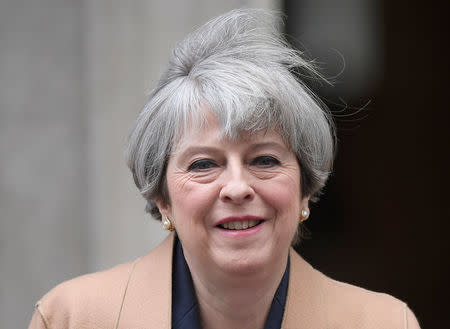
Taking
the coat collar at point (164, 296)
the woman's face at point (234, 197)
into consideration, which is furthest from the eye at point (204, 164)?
the coat collar at point (164, 296)

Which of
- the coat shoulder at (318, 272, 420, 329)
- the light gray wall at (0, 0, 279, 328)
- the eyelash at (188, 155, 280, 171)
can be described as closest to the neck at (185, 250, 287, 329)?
the coat shoulder at (318, 272, 420, 329)

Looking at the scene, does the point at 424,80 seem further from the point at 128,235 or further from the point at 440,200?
the point at 128,235

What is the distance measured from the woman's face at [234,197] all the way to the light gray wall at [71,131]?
1.59 m

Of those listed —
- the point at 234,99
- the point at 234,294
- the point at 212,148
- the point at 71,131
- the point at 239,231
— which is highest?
the point at 234,99

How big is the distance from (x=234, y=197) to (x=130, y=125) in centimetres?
179

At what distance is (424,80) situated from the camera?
396cm

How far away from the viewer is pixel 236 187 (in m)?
2.28

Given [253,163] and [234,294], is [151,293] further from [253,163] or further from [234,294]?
[253,163]

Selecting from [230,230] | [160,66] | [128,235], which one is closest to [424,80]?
[160,66]

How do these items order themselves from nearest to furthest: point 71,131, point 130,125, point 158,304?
point 158,304 < point 130,125 < point 71,131

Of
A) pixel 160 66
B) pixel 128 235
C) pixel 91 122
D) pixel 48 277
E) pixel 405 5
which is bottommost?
pixel 48 277

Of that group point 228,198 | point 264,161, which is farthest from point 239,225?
point 264,161

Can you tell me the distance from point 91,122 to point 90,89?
0.18m

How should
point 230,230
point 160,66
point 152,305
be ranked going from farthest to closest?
point 160,66 → point 152,305 → point 230,230
